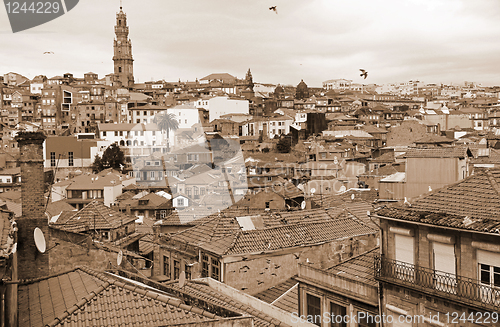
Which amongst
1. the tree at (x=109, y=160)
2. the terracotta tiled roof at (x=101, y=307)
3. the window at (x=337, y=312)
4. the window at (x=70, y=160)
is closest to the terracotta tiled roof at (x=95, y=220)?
the window at (x=337, y=312)

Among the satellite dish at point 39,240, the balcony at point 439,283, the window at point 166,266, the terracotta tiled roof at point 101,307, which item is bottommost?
the window at point 166,266

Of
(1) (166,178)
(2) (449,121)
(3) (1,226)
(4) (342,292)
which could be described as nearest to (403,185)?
(4) (342,292)

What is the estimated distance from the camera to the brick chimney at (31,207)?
10070 millimetres

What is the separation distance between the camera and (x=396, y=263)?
11.2 metres

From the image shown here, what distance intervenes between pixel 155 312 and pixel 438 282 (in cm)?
648

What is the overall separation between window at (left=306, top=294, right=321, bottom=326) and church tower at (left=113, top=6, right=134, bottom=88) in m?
129

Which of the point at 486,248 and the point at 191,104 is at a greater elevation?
the point at 191,104

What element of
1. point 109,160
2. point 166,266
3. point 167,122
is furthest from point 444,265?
point 167,122

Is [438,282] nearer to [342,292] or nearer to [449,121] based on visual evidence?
[342,292]

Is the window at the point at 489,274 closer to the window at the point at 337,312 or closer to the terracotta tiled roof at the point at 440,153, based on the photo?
the window at the point at 337,312

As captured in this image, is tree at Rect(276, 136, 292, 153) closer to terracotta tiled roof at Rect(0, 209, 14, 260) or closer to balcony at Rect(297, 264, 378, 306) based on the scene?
balcony at Rect(297, 264, 378, 306)

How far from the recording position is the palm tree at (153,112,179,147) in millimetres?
88219

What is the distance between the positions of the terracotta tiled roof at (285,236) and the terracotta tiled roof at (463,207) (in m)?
5.10

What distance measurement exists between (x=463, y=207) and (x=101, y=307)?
8.30 metres
